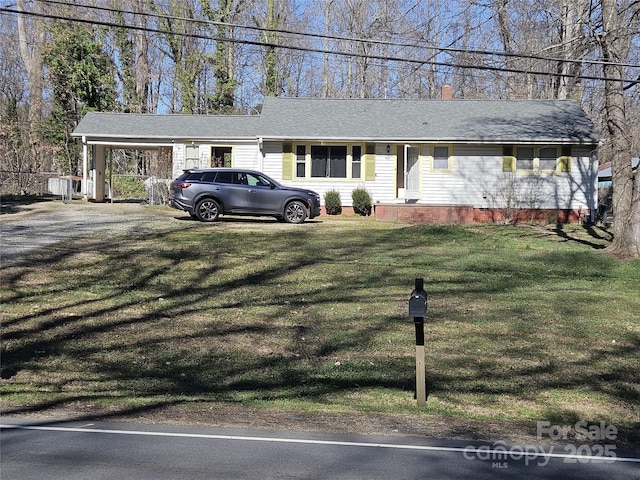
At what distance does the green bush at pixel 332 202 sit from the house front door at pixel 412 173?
8.97 ft

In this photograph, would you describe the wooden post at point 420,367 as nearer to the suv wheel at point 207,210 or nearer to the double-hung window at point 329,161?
the suv wheel at point 207,210

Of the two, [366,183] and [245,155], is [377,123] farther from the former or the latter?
[245,155]

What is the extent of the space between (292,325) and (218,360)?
6.61 feet

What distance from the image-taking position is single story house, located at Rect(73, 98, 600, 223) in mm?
29812

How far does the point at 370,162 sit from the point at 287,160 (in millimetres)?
3165

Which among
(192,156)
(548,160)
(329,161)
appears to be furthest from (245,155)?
(548,160)

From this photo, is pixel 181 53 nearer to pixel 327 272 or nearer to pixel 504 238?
pixel 504 238

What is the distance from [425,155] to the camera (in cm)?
3053

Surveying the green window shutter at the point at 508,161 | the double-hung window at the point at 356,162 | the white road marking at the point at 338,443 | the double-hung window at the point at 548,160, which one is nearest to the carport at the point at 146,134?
the double-hung window at the point at 356,162

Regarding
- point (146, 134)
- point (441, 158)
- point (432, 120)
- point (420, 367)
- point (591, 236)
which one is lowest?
point (420, 367)

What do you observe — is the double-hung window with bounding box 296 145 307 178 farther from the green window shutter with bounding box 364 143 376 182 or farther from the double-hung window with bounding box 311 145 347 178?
the green window shutter with bounding box 364 143 376 182

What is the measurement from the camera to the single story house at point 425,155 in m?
29.8

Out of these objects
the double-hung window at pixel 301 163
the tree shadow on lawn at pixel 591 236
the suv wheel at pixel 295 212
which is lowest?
the tree shadow on lawn at pixel 591 236

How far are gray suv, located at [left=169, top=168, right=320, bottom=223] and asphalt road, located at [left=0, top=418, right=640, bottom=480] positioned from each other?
16169mm
